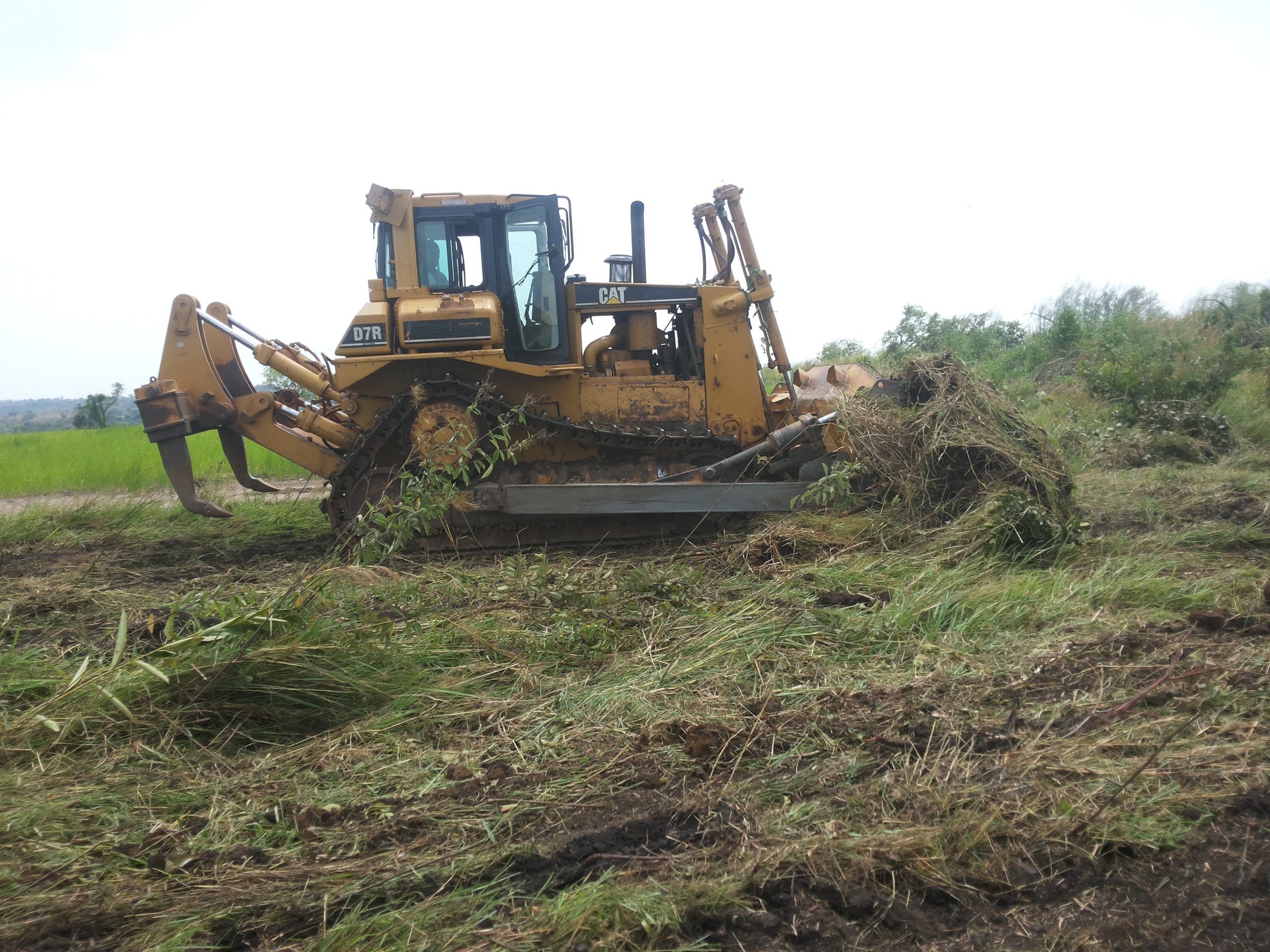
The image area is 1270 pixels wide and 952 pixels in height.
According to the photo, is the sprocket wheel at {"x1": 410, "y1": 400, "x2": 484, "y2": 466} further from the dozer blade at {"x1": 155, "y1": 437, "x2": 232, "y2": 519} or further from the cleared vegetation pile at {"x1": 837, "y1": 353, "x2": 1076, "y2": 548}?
A: the cleared vegetation pile at {"x1": 837, "y1": 353, "x2": 1076, "y2": 548}

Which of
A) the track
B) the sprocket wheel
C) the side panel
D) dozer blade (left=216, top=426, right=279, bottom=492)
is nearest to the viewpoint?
the sprocket wheel

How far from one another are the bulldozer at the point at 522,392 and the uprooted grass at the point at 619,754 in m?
1.94

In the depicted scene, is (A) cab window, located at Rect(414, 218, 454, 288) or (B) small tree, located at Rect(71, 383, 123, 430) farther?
(B) small tree, located at Rect(71, 383, 123, 430)

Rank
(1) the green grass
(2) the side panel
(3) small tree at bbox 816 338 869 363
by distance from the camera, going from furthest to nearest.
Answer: (3) small tree at bbox 816 338 869 363 → (1) the green grass → (2) the side panel

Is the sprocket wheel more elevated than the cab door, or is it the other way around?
the cab door

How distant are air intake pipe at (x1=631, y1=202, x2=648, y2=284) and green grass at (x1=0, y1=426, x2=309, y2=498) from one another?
5415 mm

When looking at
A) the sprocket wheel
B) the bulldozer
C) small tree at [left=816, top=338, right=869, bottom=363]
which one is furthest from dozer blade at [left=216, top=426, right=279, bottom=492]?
small tree at [left=816, top=338, right=869, bottom=363]

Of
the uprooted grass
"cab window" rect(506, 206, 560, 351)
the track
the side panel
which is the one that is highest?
"cab window" rect(506, 206, 560, 351)

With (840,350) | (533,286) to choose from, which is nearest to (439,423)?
(533,286)

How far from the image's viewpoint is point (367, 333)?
22.6 ft

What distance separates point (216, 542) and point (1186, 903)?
734 centimetres

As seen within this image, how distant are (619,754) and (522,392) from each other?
4655 mm

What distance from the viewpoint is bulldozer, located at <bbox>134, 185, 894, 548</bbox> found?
22.0 ft

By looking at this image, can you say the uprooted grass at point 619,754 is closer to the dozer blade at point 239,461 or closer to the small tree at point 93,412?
the dozer blade at point 239,461
